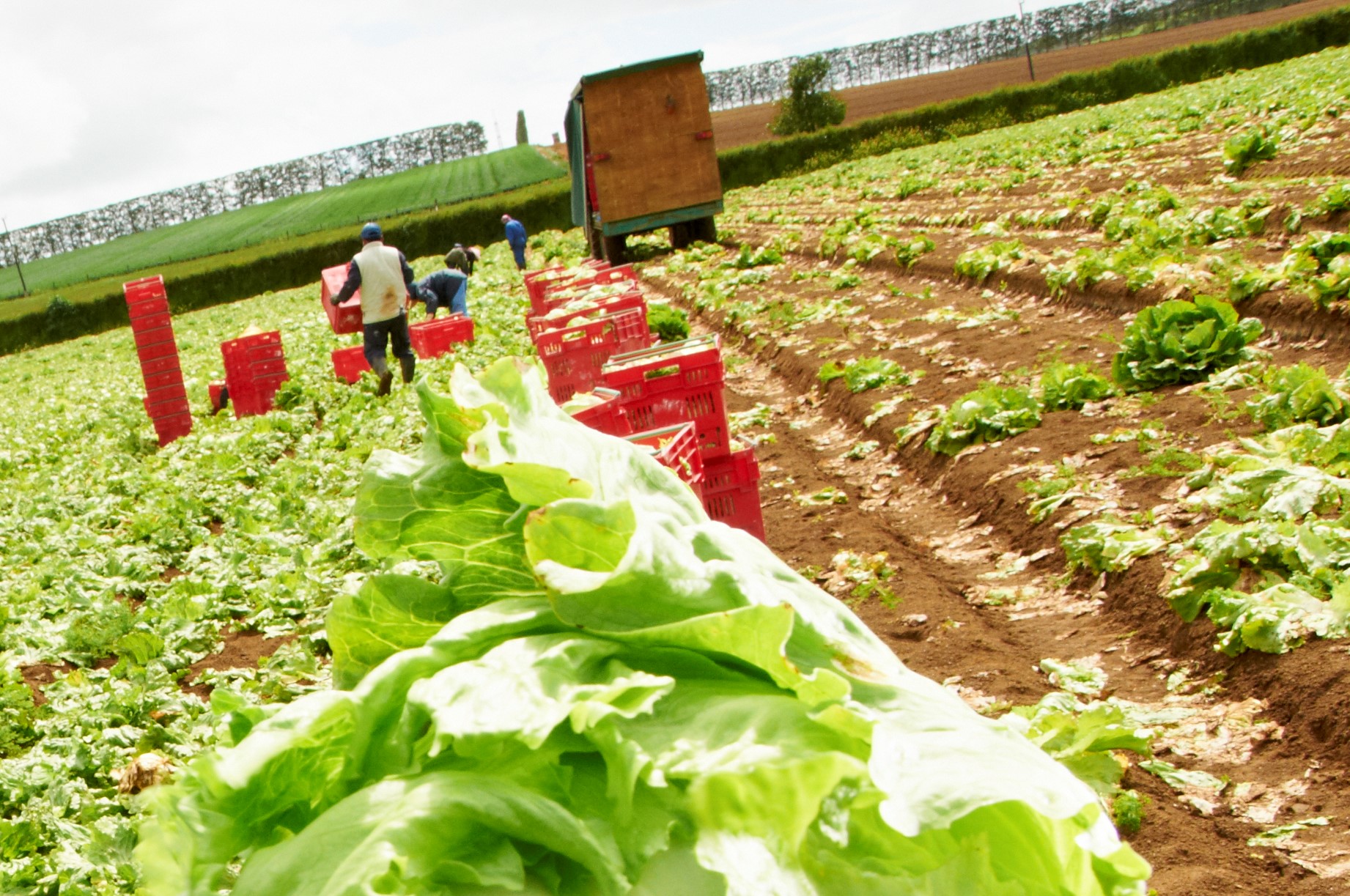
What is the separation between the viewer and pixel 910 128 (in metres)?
48.0

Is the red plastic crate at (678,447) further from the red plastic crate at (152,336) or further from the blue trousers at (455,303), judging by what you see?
the blue trousers at (455,303)

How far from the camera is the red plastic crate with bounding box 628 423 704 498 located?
427 cm

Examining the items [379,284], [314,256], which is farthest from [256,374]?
[314,256]

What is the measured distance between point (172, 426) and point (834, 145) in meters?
39.4

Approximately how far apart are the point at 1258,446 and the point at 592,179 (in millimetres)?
18304

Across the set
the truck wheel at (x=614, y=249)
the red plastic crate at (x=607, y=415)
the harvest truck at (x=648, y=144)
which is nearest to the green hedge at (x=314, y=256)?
the truck wheel at (x=614, y=249)

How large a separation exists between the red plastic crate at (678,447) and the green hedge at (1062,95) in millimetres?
43491

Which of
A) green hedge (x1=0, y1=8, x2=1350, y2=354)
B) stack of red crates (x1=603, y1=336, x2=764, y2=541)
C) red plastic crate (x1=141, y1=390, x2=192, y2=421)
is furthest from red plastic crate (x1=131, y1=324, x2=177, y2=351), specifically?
green hedge (x1=0, y1=8, x2=1350, y2=354)

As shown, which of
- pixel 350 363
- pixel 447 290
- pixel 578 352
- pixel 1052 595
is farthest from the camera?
pixel 447 290

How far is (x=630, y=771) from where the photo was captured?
1210 mm

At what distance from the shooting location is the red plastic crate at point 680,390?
18.2 ft

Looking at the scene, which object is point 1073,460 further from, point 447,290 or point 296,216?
point 296,216

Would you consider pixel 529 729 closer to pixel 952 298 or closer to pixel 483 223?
pixel 952 298

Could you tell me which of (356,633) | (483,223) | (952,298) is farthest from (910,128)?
(356,633)
